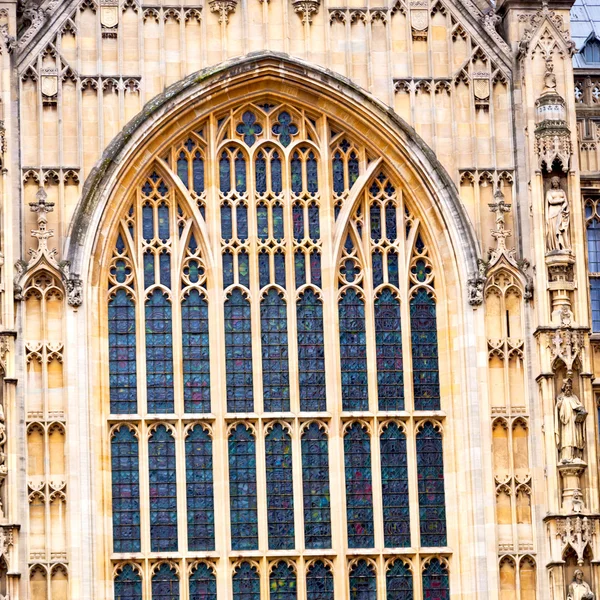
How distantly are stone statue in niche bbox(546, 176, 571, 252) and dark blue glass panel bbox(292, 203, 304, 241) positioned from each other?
14.5ft

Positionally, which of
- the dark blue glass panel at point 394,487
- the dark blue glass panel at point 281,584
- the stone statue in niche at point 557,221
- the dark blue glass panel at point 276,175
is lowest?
the dark blue glass panel at point 281,584

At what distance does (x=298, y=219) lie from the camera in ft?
126

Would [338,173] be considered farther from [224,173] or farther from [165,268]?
[165,268]

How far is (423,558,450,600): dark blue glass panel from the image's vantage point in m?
37.0

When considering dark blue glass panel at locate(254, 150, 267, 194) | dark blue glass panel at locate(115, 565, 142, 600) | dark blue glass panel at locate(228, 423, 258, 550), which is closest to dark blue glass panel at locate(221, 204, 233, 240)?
dark blue glass panel at locate(254, 150, 267, 194)

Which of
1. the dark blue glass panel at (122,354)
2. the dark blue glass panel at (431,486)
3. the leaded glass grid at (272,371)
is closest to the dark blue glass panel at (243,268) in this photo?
the leaded glass grid at (272,371)

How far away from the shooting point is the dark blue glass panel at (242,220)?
38.2 metres

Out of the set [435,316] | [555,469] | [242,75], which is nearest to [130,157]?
[242,75]

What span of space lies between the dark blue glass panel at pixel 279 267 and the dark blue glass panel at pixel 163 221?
197cm

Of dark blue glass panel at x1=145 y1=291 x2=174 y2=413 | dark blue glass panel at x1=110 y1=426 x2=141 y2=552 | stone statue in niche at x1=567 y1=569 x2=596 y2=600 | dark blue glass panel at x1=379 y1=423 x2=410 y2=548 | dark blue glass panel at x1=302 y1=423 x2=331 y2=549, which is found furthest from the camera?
dark blue glass panel at x1=145 y1=291 x2=174 y2=413

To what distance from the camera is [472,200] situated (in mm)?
38188

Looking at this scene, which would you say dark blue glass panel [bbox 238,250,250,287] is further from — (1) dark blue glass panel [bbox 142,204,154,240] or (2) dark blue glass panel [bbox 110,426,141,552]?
(2) dark blue glass panel [bbox 110,426,141,552]

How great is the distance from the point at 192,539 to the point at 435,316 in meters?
5.93

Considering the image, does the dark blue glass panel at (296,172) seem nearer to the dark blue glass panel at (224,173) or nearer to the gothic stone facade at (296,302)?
the gothic stone facade at (296,302)
